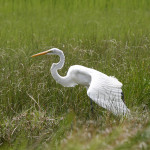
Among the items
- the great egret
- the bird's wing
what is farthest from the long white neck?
the bird's wing

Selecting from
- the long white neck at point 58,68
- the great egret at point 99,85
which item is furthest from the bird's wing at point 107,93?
the long white neck at point 58,68

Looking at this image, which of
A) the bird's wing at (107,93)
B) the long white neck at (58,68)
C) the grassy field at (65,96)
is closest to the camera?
the grassy field at (65,96)

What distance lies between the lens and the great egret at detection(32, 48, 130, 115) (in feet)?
12.0

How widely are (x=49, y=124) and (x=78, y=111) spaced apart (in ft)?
2.31

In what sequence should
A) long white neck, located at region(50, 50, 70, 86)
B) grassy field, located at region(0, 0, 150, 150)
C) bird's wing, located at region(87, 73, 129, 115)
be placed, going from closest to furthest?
grassy field, located at region(0, 0, 150, 150)
bird's wing, located at region(87, 73, 129, 115)
long white neck, located at region(50, 50, 70, 86)

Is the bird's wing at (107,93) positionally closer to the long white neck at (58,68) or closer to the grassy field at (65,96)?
the grassy field at (65,96)

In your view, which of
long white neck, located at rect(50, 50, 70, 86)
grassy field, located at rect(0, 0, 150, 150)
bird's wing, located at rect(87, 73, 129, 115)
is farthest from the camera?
long white neck, located at rect(50, 50, 70, 86)

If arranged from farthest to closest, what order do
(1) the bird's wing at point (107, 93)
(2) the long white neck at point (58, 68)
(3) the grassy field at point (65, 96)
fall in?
(2) the long white neck at point (58, 68) < (1) the bird's wing at point (107, 93) < (3) the grassy field at point (65, 96)

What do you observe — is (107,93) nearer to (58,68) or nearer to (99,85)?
(99,85)

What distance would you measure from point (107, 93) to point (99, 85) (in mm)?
111

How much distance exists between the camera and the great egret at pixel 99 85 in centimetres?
366

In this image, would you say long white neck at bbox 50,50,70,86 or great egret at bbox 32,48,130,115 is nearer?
great egret at bbox 32,48,130,115

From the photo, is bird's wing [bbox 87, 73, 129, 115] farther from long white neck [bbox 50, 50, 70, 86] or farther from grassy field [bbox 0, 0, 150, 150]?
Result: long white neck [bbox 50, 50, 70, 86]

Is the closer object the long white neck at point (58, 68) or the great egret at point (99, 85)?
the great egret at point (99, 85)
